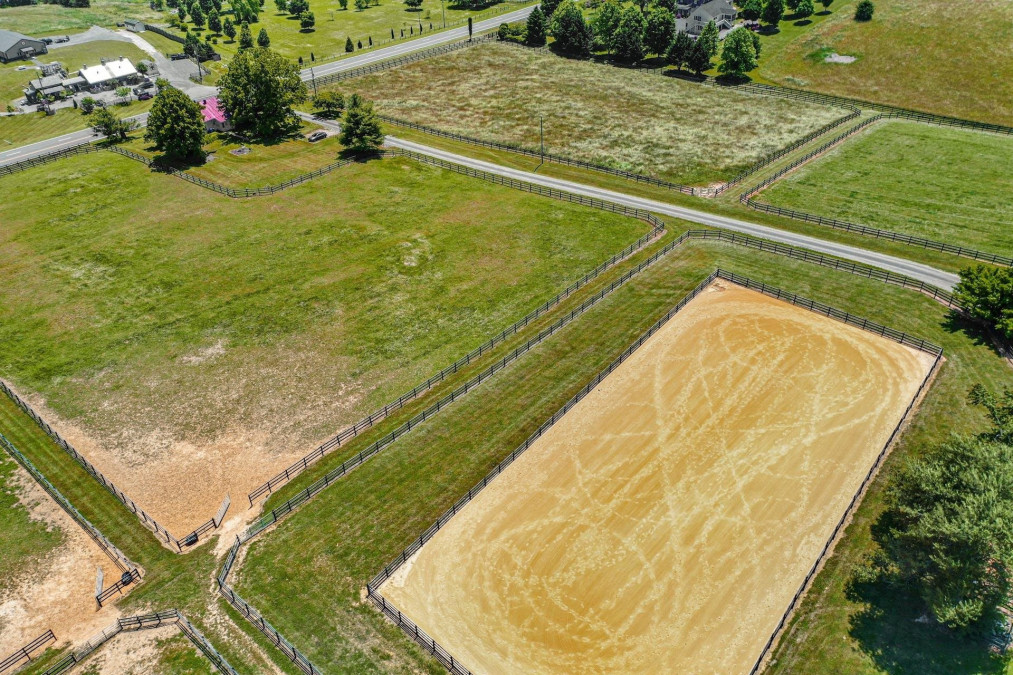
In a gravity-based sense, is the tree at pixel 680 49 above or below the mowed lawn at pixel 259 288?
above

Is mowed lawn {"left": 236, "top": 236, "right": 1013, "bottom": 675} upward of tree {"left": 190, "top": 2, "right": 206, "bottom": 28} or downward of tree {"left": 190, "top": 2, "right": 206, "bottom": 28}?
downward

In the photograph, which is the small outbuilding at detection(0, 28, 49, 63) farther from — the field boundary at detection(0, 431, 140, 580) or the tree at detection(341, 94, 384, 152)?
the field boundary at detection(0, 431, 140, 580)

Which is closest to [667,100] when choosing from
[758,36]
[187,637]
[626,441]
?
[758,36]

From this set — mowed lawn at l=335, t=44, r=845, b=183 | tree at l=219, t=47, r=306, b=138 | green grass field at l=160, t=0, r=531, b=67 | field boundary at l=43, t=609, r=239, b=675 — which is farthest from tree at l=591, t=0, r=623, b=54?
field boundary at l=43, t=609, r=239, b=675

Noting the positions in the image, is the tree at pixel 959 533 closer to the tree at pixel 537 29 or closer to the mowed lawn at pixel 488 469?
the mowed lawn at pixel 488 469

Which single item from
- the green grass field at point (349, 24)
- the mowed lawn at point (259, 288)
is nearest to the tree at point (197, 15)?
the green grass field at point (349, 24)

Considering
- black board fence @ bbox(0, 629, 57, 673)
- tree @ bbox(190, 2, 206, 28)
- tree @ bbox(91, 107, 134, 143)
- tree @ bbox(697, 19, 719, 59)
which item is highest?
tree @ bbox(190, 2, 206, 28)
